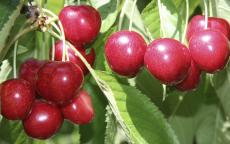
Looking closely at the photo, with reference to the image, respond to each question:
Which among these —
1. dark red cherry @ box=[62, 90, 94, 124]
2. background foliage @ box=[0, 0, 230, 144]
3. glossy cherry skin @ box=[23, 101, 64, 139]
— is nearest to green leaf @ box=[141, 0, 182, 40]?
background foliage @ box=[0, 0, 230, 144]

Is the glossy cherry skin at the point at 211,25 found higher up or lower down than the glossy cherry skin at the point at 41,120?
higher up

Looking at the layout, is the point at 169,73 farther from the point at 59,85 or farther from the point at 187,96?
the point at 187,96

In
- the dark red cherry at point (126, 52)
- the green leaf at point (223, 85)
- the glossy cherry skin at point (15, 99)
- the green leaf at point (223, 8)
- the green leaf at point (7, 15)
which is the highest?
the green leaf at point (7, 15)

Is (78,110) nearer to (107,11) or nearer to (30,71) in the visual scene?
(30,71)

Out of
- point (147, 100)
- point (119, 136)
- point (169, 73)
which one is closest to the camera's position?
point (169, 73)

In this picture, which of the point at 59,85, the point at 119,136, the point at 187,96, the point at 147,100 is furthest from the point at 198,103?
the point at 59,85

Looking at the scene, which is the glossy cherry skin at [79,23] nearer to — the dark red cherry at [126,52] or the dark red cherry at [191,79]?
the dark red cherry at [126,52]

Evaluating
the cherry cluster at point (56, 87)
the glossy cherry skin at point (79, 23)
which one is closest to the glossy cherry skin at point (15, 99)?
the cherry cluster at point (56, 87)

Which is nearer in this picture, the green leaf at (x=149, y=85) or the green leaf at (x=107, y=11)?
the green leaf at (x=107, y=11)
